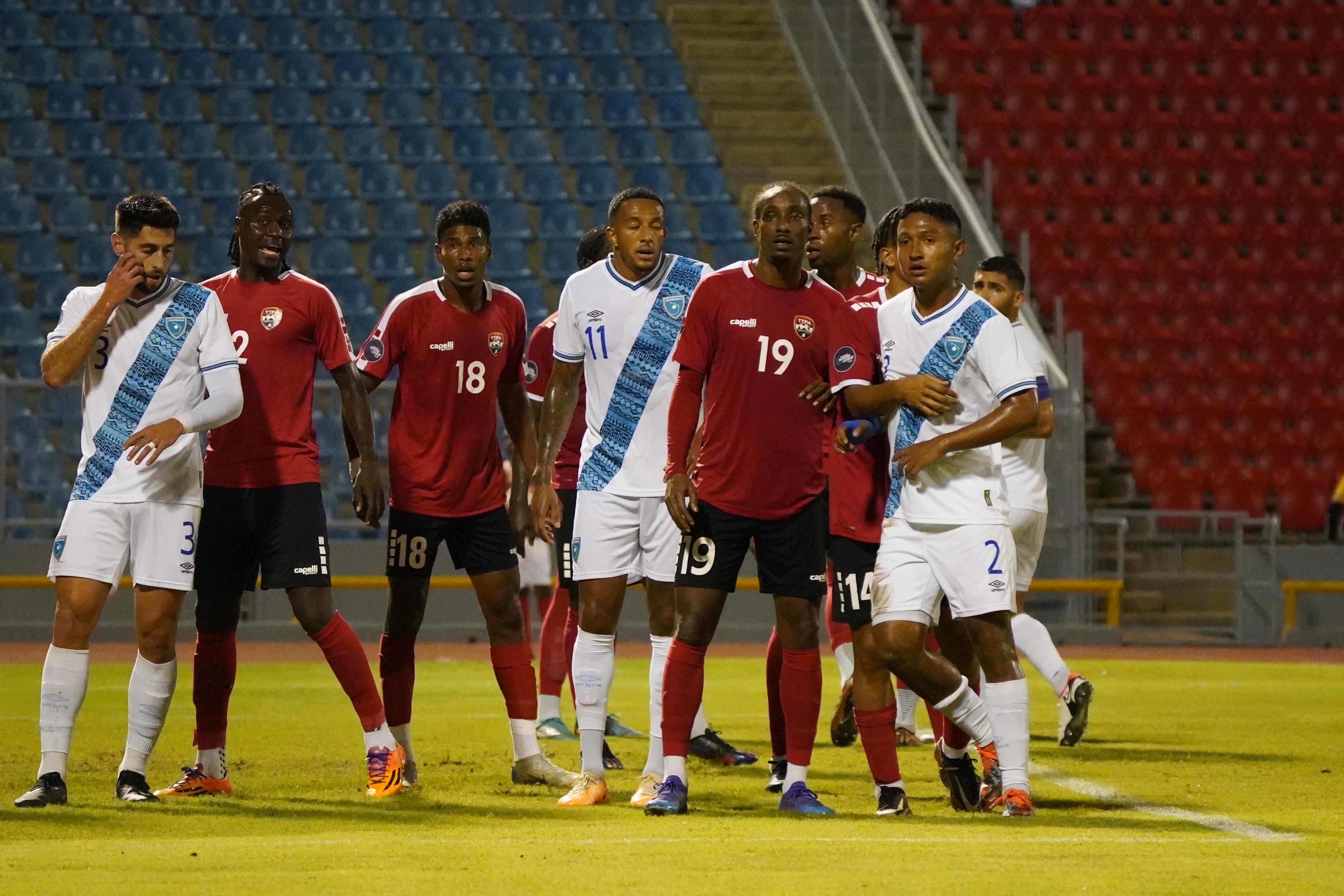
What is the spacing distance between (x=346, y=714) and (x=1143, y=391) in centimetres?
1182

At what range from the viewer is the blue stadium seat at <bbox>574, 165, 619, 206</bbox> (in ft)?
67.6

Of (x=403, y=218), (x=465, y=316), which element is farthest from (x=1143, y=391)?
(x=465, y=316)

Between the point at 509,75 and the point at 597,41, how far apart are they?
Result: 1312 millimetres

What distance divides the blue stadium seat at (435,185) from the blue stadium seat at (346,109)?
1005mm

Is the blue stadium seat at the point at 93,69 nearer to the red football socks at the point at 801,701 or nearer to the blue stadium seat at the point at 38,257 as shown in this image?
the blue stadium seat at the point at 38,257

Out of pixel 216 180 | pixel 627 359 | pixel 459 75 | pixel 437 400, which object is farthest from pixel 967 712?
pixel 459 75

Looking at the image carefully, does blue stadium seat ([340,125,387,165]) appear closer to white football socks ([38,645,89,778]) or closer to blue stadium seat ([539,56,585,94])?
blue stadium seat ([539,56,585,94])

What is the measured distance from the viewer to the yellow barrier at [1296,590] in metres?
17.0

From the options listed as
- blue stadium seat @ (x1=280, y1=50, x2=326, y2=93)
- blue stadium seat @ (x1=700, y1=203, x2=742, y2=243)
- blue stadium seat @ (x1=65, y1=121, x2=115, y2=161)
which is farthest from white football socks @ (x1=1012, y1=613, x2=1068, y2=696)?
blue stadium seat @ (x1=280, y1=50, x2=326, y2=93)

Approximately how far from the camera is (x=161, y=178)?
781 inches

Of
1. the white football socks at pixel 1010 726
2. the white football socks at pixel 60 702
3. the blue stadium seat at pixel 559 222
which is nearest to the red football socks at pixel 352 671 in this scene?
the white football socks at pixel 60 702

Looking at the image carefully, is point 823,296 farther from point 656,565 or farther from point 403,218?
point 403,218

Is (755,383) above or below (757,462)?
above

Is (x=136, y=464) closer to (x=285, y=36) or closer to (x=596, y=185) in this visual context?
(x=596, y=185)
